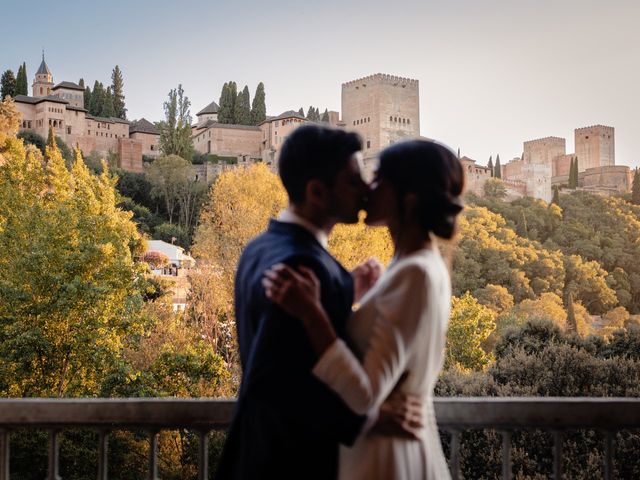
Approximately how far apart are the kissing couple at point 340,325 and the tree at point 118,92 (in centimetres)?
7562

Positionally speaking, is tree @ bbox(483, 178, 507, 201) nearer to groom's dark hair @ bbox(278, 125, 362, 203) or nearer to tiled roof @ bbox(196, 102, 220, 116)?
tiled roof @ bbox(196, 102, 220, 116)

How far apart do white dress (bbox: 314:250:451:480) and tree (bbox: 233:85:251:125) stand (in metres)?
74.8

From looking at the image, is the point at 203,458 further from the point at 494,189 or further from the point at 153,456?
the point at 494,189

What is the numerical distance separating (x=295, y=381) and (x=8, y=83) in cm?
7117

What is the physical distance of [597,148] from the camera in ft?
302

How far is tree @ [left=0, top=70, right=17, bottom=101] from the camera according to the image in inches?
2544

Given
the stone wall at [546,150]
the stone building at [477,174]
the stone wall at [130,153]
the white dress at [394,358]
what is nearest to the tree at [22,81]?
the stone wall at [130,153]

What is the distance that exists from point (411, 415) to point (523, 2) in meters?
39.4

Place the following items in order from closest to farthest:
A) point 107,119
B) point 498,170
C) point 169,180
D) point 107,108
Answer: point 169,180 → point 107,119 → point 107,108 → point 498,170

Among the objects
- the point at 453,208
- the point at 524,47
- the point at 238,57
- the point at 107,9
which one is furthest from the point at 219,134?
the point at 453,208

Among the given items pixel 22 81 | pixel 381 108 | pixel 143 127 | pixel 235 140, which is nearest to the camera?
pixel 22 81

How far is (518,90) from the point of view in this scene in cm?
5109

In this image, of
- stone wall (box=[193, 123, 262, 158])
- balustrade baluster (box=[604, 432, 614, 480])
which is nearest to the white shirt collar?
balustrade baluster (box=[604, 432, 614, 480])

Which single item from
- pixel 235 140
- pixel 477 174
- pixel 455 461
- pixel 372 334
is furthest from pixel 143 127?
pixel 372 334
